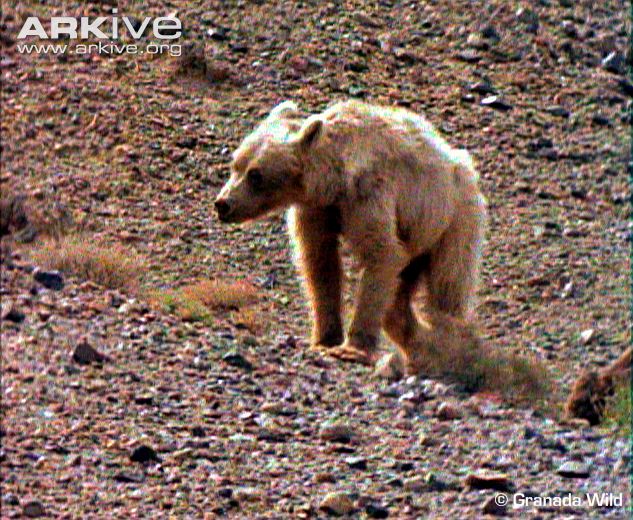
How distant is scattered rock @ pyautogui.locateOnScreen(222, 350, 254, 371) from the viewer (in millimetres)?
9836

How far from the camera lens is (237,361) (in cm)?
987

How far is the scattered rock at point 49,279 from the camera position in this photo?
10.4m

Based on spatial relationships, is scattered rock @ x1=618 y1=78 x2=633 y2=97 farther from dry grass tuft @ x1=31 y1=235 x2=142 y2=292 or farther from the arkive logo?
dry grass tuft @ x1=31 y1=235 x2=142 y2=292

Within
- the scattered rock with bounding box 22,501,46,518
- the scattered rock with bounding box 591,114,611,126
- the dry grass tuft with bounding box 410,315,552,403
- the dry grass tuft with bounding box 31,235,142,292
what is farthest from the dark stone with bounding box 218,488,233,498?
the scattered rock with bounding box 591,114,611,126

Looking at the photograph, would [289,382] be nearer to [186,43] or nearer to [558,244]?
[558,244]

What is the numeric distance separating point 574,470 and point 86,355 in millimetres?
2534

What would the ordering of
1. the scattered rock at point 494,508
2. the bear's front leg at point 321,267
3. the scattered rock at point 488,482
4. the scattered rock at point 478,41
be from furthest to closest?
the scattered rock at point 478,41 → the bear's front leg at point 321,267 → the scattered rock at point 488,482 → the scattered rock at point 494,508

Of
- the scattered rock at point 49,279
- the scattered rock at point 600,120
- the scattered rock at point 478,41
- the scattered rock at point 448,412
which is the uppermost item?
the scattered rock at point 478,41

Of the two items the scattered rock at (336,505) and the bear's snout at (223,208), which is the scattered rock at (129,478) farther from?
the bear's snout at (223,208)

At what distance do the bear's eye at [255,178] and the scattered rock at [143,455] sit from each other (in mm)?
3013

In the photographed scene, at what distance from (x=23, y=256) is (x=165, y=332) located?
1387mm

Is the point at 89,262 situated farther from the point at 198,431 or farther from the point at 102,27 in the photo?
the point at 102,27

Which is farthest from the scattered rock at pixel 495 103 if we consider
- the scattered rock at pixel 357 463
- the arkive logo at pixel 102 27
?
the scattered rock at pixel 357 463

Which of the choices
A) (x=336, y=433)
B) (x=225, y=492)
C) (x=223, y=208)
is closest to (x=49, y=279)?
(x=223, y=208)
